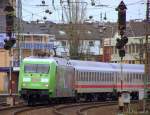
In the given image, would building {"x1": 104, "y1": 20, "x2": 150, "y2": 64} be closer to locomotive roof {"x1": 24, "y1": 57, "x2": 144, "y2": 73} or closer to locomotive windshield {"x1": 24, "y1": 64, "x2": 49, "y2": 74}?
locomotive roof {"x1": 24, "y1": 57, "x2": 144, "y2": 73}

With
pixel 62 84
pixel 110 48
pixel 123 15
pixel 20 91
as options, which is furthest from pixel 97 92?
pixel 110 48

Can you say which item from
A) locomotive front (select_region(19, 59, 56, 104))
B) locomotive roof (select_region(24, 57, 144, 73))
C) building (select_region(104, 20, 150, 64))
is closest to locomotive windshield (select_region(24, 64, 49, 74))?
locomotive front (select_region(19, 59, 56, 104))

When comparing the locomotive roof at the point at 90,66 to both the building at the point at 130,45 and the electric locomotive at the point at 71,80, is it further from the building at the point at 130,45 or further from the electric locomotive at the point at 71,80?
the building at the point at 130,45

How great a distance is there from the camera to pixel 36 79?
40562 mm

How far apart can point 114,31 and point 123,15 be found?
A: 91.2 metres

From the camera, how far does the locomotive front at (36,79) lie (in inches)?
1592

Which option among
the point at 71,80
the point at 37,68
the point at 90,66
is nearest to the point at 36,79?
the point at 37,68

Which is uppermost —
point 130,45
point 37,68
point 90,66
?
point 130,45

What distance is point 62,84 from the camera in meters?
43.5

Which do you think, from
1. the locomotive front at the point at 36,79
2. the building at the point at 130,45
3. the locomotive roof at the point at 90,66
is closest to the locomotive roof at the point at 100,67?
the locomotive roof at the point at 90,66

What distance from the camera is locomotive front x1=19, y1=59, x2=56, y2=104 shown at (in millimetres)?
40438

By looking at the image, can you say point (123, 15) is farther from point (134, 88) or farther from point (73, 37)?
point (73, 37)

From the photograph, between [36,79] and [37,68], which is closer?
[36,79]

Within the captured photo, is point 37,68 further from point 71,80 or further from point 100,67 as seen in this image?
point 100,67
